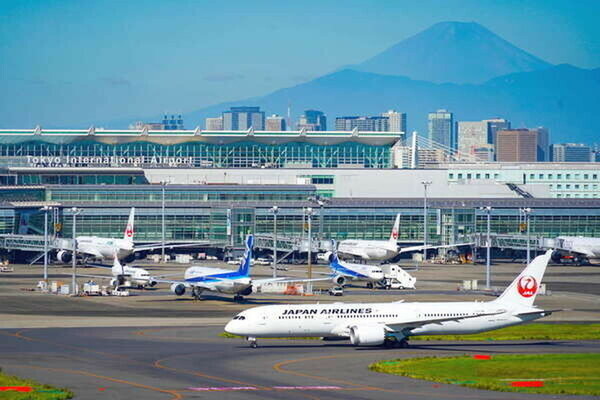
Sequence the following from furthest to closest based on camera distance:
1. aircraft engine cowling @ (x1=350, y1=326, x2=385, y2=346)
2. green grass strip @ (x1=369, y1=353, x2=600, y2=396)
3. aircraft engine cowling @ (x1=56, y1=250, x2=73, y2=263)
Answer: aircraft engine cowling @ (x1=56, y1=250, x2=73, y2=263) → aircraft engine cowling @ (x1=350, y1=326, x2=385, y2=346) → green grass strip @ (x1=369, y1=353, x2=600, y2=396)

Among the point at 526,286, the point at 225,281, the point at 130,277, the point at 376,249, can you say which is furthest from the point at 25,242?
the point at 526,286

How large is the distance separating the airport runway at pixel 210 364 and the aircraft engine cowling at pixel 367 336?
2.26 ft

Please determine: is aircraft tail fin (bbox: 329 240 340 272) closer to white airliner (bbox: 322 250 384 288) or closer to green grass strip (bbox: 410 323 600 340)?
white airliner (bbox: 322 250 384 288)

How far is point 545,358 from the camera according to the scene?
7631 cm

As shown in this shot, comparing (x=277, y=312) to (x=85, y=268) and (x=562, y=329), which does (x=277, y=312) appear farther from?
(x=85, y=268)

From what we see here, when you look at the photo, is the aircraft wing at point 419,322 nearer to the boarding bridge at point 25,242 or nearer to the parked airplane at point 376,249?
the parked airplane at point 376,249

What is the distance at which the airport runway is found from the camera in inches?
2431

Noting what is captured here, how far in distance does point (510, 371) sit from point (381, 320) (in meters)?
13.9

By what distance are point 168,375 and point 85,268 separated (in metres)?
117

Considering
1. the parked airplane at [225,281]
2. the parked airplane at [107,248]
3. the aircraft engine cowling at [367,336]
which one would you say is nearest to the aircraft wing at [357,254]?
the parked airplane at [107,248]

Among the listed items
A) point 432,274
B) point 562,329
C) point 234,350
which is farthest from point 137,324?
point 432,274

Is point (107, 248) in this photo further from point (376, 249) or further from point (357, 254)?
point (376, 249)

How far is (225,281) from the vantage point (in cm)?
11944

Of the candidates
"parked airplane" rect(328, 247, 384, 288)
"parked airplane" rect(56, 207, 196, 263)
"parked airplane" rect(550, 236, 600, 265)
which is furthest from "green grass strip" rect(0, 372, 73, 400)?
"parked airplane" rect(550, 236, 600, 265)
